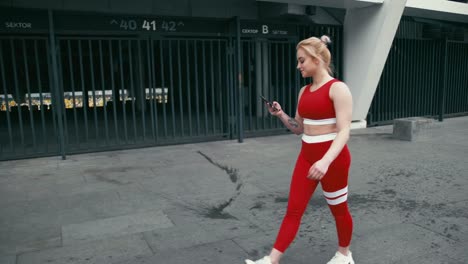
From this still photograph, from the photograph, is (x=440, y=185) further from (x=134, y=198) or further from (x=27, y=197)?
(x=27, y=197)

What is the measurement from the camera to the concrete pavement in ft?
12.0

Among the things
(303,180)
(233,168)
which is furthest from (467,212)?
(233,168)

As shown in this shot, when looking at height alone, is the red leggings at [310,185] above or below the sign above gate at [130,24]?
below

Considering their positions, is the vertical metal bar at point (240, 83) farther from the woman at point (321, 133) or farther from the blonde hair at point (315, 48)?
the blonde hair at point (315, 48)

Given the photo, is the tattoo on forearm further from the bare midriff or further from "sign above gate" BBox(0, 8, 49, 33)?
"sign above gate" BBox(0, 8, 49, 33)

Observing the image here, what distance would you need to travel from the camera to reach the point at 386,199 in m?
5.09

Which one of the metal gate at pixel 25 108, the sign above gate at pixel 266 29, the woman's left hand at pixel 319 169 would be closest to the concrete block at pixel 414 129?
the sign above gate at pixel 266 29

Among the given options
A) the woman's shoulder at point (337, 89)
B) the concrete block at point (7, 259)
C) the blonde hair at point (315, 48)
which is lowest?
the concrete block at point (7, 259)

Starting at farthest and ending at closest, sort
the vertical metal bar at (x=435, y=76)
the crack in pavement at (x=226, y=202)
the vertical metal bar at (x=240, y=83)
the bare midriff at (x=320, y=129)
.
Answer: the vertical metal bar at (x=435, y=76) < the vertical metal bar at (x=240, y=83) < the crack in pavement at (x=226, y=202) < the bare midriff at (x=320, y=129)

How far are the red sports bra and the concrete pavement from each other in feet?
4.29

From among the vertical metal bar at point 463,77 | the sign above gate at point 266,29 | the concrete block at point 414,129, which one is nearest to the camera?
Result: the concrete block at point 414,129

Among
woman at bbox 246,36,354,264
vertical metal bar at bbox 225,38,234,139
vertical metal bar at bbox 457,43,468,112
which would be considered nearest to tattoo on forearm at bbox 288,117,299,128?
woman at bbox 246,36,354,264

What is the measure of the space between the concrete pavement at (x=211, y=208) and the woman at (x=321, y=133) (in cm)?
60

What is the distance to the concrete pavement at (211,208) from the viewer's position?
3.65m
